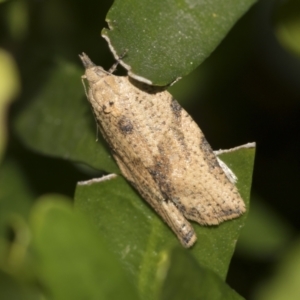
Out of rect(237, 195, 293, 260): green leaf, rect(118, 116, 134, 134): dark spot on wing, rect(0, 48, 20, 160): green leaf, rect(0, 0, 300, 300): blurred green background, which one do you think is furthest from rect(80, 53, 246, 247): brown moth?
rect(0, 48, 20, 160): green leaf

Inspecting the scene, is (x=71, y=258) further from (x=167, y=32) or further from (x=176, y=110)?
(x=176, y=110)

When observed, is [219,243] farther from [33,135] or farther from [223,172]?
[33,135]

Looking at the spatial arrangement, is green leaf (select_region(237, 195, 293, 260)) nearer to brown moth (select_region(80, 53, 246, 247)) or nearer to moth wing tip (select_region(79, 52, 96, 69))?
brown moth (select_region(80, 53, 246, 247))

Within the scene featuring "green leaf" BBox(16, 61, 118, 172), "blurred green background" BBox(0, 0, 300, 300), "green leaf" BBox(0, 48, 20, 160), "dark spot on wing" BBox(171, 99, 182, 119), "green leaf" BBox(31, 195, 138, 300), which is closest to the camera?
"green leaf" BBox(31, 195, 138, 300)

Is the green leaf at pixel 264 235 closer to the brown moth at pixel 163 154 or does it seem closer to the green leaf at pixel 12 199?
the brown moth at pixel 163 154

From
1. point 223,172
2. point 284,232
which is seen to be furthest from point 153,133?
point 284,232

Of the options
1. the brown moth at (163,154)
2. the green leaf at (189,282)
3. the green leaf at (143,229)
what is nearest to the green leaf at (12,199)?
the green leaf at (143,229)

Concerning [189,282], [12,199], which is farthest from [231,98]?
[189,282]
